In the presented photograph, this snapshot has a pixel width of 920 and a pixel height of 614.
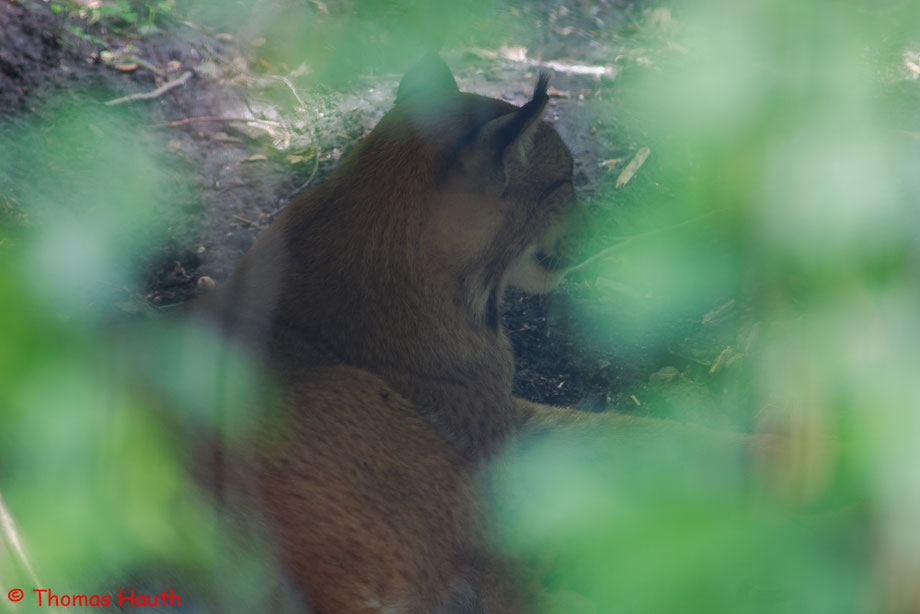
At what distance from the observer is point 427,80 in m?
2.59

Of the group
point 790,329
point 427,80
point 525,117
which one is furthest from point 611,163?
point 790,329

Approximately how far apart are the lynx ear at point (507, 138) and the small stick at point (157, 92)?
176 centimetres

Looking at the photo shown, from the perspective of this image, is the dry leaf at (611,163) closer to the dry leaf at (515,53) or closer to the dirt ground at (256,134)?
the dirt ground at (256,134)

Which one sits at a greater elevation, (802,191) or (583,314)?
(802,191)

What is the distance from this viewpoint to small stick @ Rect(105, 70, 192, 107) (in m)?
3.35

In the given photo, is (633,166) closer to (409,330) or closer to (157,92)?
(409,330)

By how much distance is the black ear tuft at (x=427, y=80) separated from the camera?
2.53 metres

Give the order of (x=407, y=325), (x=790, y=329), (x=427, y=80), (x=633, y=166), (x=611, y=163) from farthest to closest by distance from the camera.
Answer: (x=611, y=163)
(x=633, y=166)
(x=427, y=80)
(x=407, y=325)
(x=790, y=329)

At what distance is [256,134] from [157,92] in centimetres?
49

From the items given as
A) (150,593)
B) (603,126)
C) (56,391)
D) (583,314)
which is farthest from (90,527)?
(603,126)

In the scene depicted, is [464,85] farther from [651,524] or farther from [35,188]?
[651,524]

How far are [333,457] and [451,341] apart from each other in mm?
729

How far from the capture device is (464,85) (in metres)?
4.33

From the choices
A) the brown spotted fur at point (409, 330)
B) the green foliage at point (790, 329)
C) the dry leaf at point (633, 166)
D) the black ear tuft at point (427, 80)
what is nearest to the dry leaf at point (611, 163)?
the dry leaf at point (633, 166)
